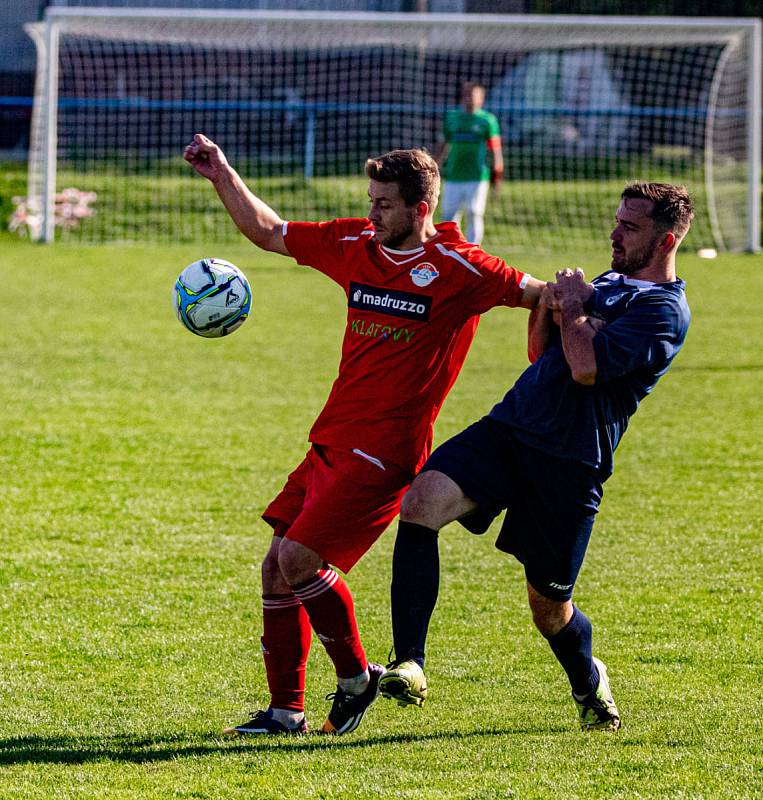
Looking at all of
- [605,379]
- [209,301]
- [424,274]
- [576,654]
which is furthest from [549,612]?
[209,301]

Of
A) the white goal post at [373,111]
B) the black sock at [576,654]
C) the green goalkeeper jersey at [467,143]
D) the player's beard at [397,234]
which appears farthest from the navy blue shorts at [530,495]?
the white goal post at [373,111]

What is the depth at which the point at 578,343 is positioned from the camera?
4352 mm

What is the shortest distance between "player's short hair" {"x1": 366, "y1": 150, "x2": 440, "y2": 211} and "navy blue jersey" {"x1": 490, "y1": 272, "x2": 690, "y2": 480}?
71 centimetres

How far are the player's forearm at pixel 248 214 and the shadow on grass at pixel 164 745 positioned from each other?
1.83 metres

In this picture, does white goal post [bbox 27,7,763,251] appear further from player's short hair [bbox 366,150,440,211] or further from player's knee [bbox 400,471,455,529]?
player's knee [bbox 400,471,455,529]

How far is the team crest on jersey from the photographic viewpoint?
4.62m

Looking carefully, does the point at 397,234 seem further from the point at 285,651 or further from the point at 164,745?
the point at 164,745

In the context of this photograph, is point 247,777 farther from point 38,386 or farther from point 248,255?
point 248,255

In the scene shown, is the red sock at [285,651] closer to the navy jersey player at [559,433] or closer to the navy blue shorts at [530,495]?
the navy jersey player at [559,433]

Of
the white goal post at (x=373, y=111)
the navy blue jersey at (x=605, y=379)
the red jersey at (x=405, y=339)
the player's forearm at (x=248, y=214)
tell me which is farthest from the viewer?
the white goal post at (x=373, y=111)

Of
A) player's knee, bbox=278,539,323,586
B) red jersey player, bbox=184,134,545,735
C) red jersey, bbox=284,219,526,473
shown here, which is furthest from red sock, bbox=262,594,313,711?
red jersey, bbox=284,219,526,473

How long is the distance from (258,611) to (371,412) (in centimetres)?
206

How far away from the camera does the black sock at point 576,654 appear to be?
4.71 meters

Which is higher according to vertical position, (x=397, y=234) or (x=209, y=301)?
(x=397, y=234)
